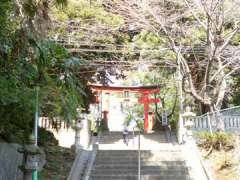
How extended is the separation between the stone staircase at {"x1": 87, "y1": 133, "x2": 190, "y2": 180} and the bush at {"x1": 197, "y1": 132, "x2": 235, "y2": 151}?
97cm

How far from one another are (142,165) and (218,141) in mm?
2631

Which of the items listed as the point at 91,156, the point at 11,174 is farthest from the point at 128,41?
the point at 11,174

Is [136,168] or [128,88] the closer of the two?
[136,168]

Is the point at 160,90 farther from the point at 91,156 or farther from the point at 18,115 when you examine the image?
the point at 18,115

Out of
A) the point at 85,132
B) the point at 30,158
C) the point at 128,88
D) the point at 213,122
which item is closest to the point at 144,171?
the point at 213,122

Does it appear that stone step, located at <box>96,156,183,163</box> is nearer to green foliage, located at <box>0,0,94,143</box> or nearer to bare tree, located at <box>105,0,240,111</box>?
bare tree, located at <box>105,0,240,111</box>

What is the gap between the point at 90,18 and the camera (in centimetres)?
1925

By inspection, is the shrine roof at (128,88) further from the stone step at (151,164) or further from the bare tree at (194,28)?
the stone step at (151,164)

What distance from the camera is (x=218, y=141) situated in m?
15.0

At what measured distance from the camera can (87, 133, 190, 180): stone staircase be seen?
1388 cm

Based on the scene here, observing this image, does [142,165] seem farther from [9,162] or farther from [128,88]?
[128,88]

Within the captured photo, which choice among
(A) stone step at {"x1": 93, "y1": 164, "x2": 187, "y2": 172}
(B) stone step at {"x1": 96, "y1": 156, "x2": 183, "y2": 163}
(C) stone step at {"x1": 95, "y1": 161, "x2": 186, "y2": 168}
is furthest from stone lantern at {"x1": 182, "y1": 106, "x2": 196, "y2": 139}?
(A) stone step at {"x1": 93, "y1": 164, "x2": 187, "y2": 172}

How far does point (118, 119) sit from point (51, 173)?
25.2 metres

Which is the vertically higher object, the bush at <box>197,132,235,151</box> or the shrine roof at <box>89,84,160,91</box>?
the shrine roof at <box>89,84,160,91</box>
